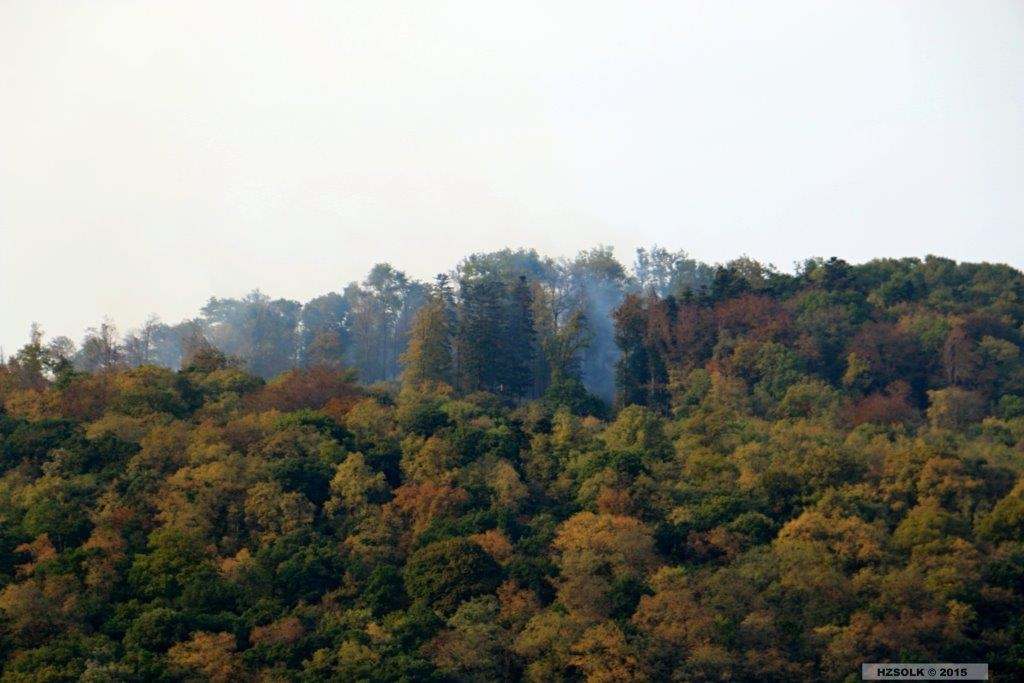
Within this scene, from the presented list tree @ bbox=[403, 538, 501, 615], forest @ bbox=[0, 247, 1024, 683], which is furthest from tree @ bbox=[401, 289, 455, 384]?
tree @ bbox=[403, 538, 501, 615]

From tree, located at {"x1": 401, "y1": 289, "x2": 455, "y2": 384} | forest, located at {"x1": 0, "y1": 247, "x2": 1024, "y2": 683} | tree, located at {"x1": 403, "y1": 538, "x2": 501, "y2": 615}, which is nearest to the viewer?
forest, located at {"x1": 0, "y1": 247, "x2": 1024, "y2": 683}

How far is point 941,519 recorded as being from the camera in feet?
142

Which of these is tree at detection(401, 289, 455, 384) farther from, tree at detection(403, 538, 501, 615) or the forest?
tree at detection(403, 538, 501, 615)

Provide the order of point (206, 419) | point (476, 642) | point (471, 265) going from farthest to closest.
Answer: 1. point (471, 265)
2. point (206, 419)
3. point (476, 642)

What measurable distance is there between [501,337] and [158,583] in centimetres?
2233

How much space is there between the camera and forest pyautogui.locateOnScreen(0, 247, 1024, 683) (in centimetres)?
3906

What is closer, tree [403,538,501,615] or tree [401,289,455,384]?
tree [403,538,501,615]

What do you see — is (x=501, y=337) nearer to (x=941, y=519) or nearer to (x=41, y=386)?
(x=41, y=386)

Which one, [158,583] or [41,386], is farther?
[41,386]

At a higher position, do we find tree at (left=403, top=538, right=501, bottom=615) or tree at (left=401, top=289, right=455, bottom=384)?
tree at (left=401, top=289, right=455, bottom=384)

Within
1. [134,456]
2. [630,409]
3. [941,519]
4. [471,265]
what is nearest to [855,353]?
[630,409]

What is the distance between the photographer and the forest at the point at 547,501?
128 feet

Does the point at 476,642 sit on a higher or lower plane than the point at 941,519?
lower

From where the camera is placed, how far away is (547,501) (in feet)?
156
